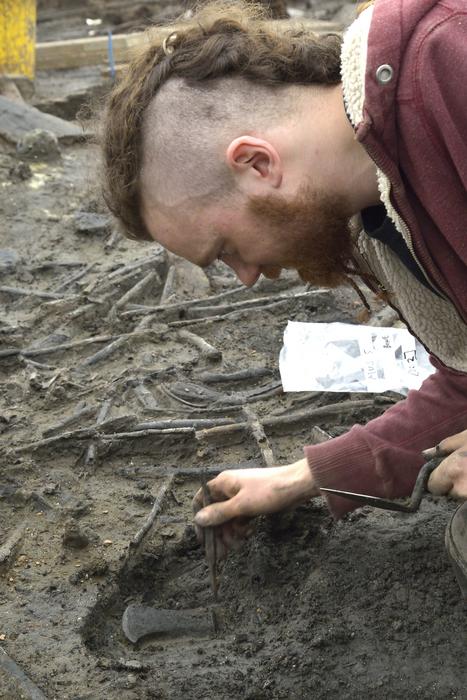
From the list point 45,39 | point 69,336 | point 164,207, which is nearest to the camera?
point 164,207

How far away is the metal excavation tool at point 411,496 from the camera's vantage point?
279 cm

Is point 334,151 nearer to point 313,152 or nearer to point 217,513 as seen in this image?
point 313,152

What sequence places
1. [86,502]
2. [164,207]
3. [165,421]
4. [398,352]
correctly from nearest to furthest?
[164,207] → [86,502] → [165,421] → [398,352]

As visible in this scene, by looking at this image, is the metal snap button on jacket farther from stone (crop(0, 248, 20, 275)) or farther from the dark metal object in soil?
stone (crop(0, 248, 20, 275))

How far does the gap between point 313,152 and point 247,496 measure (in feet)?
3.81

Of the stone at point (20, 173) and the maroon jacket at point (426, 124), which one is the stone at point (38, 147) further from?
the maroon jacket at point (426, 124)

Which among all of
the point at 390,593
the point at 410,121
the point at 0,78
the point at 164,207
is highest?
the point at 410,121

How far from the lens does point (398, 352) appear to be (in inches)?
167

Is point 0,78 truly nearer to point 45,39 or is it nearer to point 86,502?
point 45,39

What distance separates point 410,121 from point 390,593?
1528mm

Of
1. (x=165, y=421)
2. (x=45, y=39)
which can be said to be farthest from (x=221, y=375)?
(x=45, y=39)

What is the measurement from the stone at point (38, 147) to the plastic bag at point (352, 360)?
3287mm

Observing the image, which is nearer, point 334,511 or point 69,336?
point 334,511

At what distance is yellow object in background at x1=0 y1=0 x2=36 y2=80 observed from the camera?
8.55m
